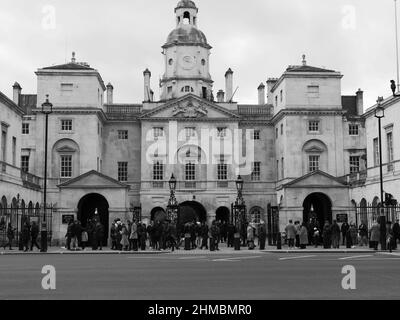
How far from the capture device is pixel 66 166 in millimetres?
59531

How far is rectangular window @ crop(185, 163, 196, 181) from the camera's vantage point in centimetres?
6244

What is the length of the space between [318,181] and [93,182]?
15970 millimetres

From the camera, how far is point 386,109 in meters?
44.3

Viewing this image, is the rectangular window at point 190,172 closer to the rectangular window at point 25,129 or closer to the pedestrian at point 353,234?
the rectangular window at point 25,129

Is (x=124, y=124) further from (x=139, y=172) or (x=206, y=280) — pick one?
(x=206, y=280)

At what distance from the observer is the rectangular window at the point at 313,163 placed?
60281 millimetres

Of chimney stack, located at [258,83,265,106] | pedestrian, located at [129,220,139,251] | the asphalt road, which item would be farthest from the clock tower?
the asphalt road

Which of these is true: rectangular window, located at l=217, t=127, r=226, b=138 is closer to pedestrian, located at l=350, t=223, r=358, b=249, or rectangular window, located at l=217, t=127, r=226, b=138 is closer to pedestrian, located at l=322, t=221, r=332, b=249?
pedestrian, located at l=350, t=223, r=358, b=249

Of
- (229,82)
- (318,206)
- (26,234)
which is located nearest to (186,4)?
(229,82)

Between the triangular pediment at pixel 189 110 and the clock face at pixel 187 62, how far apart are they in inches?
352

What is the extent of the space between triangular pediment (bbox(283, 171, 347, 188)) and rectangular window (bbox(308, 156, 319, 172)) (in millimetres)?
11839

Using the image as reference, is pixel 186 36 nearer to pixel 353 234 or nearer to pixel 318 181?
pixel 318 181
